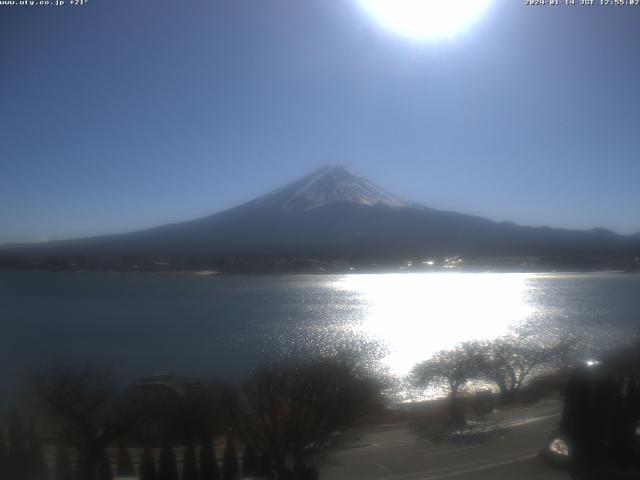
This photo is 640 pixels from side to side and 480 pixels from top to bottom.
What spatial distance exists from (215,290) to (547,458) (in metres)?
8.40

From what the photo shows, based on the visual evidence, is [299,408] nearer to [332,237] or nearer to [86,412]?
[86,412]

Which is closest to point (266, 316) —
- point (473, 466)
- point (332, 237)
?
point (473, 466)

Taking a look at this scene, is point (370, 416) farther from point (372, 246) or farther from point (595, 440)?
point (372, 246)

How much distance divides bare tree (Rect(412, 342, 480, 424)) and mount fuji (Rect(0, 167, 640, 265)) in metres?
5.07

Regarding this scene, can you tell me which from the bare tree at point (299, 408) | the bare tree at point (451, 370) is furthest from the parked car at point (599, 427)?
the bare tree at point (299, 408)

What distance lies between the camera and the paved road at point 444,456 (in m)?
2.40

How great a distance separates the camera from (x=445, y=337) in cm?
473

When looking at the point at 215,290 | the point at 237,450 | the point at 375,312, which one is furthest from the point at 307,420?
the point at 215,290

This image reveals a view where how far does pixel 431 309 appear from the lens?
7336mm

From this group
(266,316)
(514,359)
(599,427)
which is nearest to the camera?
(599,427)

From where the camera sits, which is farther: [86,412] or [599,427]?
[599,427]

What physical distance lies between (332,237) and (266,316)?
1012 cm

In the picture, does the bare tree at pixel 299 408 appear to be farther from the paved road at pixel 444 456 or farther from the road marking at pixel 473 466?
the road marking at pixel 473 466

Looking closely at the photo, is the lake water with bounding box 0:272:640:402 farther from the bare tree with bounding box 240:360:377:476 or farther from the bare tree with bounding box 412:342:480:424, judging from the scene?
the bare tree with bounding box 240:360:377:476
